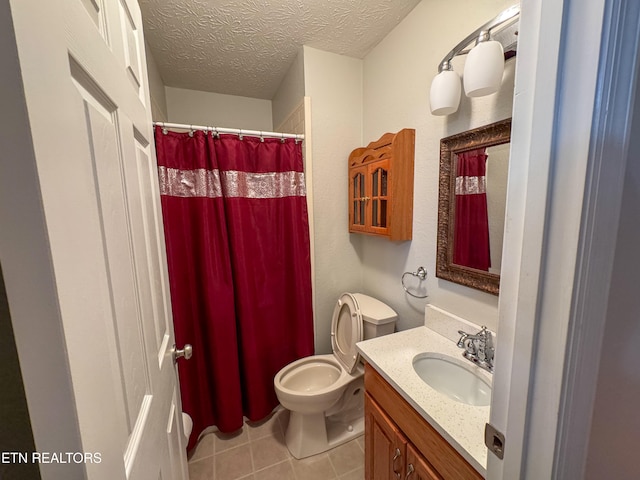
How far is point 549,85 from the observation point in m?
0.37

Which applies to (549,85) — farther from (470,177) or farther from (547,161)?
(470,177)

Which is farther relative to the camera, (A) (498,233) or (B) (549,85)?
(A) (498,233)

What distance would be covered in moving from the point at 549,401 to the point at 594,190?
33 centimetres

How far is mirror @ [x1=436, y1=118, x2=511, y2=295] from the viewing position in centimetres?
99

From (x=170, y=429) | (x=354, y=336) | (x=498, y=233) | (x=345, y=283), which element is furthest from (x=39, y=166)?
(x=345, y=283)

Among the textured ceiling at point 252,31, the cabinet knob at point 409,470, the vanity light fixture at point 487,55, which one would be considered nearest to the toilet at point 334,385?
the cabinet knob at point 409,470

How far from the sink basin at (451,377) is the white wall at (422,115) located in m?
0.20

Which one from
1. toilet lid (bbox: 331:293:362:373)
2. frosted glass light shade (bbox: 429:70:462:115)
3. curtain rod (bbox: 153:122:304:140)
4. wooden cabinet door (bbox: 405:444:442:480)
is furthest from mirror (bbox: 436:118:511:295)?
curtain rod (bbox: 153:122:304:140)

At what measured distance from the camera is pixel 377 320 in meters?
1.45

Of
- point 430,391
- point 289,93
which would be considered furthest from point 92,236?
point 289,93

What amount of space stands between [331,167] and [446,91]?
0.86m

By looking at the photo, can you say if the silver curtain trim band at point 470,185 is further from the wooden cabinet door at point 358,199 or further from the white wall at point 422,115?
the wooden cabinet door at point 358,199

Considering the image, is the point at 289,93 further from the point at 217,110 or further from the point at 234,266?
the point at 234,266

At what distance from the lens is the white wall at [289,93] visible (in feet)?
5.41
